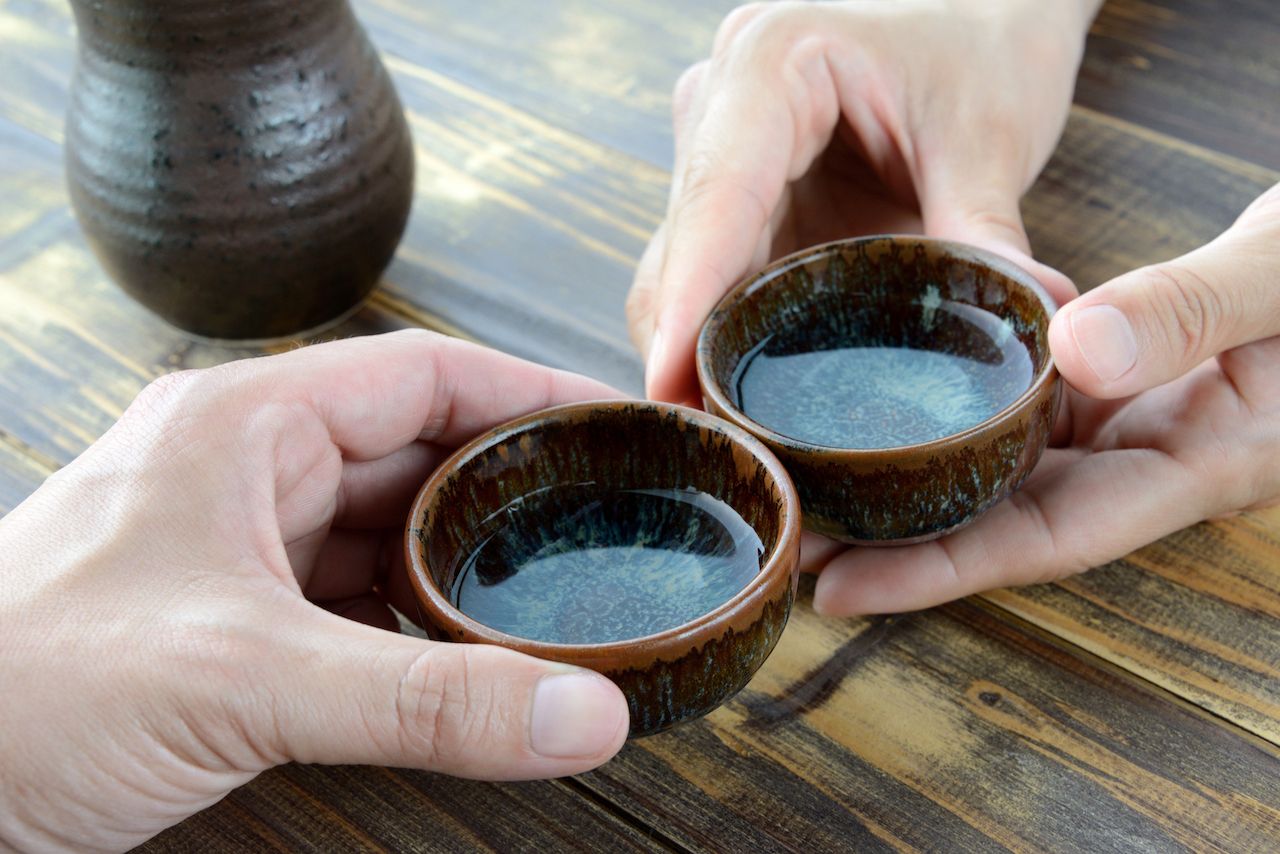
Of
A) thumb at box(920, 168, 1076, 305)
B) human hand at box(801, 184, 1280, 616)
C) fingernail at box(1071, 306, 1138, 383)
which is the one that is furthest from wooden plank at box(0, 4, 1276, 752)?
fingernail at box(1071, 306, 1138, 383)

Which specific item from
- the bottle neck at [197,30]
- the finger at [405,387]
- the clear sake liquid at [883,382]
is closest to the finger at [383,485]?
the finger at [405,387]

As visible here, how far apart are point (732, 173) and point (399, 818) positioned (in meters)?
0.57

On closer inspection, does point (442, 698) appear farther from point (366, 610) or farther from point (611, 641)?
point (366, 610)

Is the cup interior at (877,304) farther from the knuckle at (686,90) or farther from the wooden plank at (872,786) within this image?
the knuckle at (686,90)

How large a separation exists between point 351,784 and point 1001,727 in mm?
390

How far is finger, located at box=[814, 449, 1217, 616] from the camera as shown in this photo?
88 cm

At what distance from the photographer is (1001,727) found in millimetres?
811

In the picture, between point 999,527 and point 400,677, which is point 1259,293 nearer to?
point 999,527

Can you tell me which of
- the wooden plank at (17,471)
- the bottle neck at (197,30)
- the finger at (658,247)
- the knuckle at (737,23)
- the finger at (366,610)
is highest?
the bottle neck at (197,30)

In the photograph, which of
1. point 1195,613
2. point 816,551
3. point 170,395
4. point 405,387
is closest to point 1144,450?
point 1195,613

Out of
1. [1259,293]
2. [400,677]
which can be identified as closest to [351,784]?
[400,677]

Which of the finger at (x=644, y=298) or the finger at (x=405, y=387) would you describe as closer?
the finger at (x=405, y=387)

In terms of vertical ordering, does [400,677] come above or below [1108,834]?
above

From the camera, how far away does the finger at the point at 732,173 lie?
983 mm
